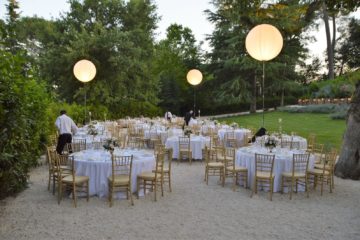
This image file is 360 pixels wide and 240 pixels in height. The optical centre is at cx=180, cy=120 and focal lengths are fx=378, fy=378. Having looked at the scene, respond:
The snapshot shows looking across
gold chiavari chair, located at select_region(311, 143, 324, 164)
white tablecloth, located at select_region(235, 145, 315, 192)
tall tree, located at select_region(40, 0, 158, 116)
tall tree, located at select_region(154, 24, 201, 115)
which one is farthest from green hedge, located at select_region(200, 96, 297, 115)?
white tablecloth, located at select_region(235, 145, 315, 192)

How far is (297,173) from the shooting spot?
8812 mm

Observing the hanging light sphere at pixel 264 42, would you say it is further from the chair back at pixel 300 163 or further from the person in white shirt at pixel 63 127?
the person in white shirt at pixel 63 127

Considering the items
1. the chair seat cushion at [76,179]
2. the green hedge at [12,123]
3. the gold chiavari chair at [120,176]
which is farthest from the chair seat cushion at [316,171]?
the green hedge at [12,123]

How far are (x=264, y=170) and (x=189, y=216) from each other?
280 cm

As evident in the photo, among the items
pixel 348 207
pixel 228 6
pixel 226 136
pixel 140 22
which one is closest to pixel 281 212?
pixel 348 207

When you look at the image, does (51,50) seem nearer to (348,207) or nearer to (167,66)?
(167,66)

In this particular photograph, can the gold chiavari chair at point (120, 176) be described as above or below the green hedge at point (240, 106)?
below

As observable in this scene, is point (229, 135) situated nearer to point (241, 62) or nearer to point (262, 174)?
point (262, 174)

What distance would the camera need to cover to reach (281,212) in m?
7.44

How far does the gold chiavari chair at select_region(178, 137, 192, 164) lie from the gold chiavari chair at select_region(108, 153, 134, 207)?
463 centimetres

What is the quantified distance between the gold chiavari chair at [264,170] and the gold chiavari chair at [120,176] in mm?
2843

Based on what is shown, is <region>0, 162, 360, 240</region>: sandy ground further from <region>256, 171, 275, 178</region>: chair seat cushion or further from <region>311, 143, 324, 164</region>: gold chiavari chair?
<region>311, 143, 324, 164</region>: gold chiavari chair

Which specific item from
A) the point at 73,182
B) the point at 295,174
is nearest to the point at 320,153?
the point at 295,174

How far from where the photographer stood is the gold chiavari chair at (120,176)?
7.71 metres
